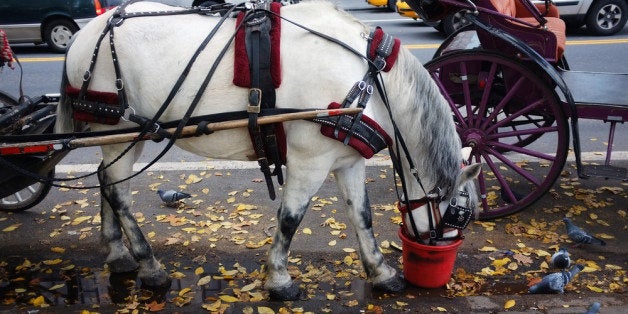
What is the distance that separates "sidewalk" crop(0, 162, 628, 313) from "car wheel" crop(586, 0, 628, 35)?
24.2 feet

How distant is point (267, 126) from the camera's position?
10.7 feet

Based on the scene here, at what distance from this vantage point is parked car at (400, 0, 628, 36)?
37.2 ft

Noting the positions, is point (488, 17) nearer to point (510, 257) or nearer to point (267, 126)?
point (510, 257)

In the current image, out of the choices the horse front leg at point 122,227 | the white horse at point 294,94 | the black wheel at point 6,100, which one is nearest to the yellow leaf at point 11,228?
the black wheel at point 6,100

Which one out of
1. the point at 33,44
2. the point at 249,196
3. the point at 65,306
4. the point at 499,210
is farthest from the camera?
the point at 33,44

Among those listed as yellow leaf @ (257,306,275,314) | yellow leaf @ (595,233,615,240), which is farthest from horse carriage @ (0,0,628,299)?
yellow leaf @ (595,233,615,240)

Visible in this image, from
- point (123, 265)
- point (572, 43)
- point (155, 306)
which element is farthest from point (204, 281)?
point (572, 43)

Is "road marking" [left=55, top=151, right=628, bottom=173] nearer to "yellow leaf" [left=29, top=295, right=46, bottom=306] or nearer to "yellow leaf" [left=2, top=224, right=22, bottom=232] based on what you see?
"yellow leaf" [left=2, top=224, right=22, bottom=232]

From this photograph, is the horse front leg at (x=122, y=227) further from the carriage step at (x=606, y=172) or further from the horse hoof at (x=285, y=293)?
the carriage step at (x=606, y=172)

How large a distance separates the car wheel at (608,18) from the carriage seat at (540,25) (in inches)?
245

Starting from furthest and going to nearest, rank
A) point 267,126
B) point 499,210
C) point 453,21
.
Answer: point 453,21, point 499,210, point 267,126

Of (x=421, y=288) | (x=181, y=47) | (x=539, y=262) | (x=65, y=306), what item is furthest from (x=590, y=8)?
(x=65, y=306)

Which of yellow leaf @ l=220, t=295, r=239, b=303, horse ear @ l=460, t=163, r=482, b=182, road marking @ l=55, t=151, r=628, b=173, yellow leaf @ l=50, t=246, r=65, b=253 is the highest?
horse ear @ l=460, t=163, r=482, b=182

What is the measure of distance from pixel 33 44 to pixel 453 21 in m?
8.94
